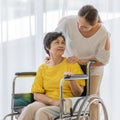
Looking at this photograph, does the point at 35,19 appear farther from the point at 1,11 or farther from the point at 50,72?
the point at 50,72

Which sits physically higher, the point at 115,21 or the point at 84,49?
the point at 115,21

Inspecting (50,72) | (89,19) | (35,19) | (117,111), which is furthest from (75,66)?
(117,111)

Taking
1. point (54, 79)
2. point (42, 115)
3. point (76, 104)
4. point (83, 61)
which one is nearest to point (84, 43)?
point (83, 61)

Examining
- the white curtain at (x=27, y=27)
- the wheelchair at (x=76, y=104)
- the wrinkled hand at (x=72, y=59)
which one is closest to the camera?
the wheelchair at (x=76, y=104)

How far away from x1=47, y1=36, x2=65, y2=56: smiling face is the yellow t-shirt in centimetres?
8

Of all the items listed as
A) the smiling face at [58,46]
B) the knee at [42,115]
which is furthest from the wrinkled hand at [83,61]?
the knee at [42,115]

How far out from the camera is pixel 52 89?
254 cm

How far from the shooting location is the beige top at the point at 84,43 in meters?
2.62

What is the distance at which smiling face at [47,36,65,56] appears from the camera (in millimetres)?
2521

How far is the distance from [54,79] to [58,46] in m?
0.25

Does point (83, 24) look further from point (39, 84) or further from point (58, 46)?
point (39, 84)

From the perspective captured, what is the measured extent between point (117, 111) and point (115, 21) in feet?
3.10

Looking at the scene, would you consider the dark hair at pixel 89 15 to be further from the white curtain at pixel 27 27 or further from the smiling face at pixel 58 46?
the white curtain at pixel 27 27

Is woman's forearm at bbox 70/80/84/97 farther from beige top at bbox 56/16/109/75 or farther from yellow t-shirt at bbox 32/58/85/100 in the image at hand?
beige top at bbox 56/16/109/75
